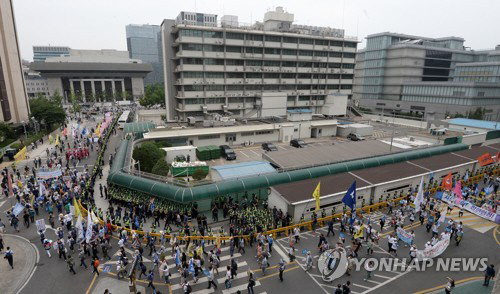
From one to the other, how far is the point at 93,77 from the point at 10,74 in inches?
3888

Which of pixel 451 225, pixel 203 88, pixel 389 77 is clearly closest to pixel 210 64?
pixel 203 88

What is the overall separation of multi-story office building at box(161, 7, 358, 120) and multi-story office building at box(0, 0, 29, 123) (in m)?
38.1

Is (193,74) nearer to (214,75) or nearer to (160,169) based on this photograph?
(214,75)

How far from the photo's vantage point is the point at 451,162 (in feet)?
128

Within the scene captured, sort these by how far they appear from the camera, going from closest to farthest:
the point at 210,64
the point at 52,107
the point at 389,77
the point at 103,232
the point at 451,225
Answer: the point at 103,232
the point at 451,225
the point at 210,64
the point at 52,107
the point at 389,77

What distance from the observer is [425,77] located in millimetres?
107125

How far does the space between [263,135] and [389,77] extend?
244ft

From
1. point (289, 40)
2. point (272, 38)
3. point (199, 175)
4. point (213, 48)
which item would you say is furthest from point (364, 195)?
point (289, 40)

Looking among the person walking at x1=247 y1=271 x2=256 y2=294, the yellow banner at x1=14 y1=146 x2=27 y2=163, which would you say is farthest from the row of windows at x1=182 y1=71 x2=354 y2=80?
the person walking at x1=247 y1=271 x2=256 y2=294

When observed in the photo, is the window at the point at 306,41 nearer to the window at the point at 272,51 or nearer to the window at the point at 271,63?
the window at the point at 272,51

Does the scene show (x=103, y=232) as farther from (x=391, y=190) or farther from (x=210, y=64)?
(x=210, y=64)

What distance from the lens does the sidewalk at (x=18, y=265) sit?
1811cm

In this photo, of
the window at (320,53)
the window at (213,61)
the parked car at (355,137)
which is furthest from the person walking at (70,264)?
the window at (320,53)

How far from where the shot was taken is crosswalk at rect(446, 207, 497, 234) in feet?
84.8
